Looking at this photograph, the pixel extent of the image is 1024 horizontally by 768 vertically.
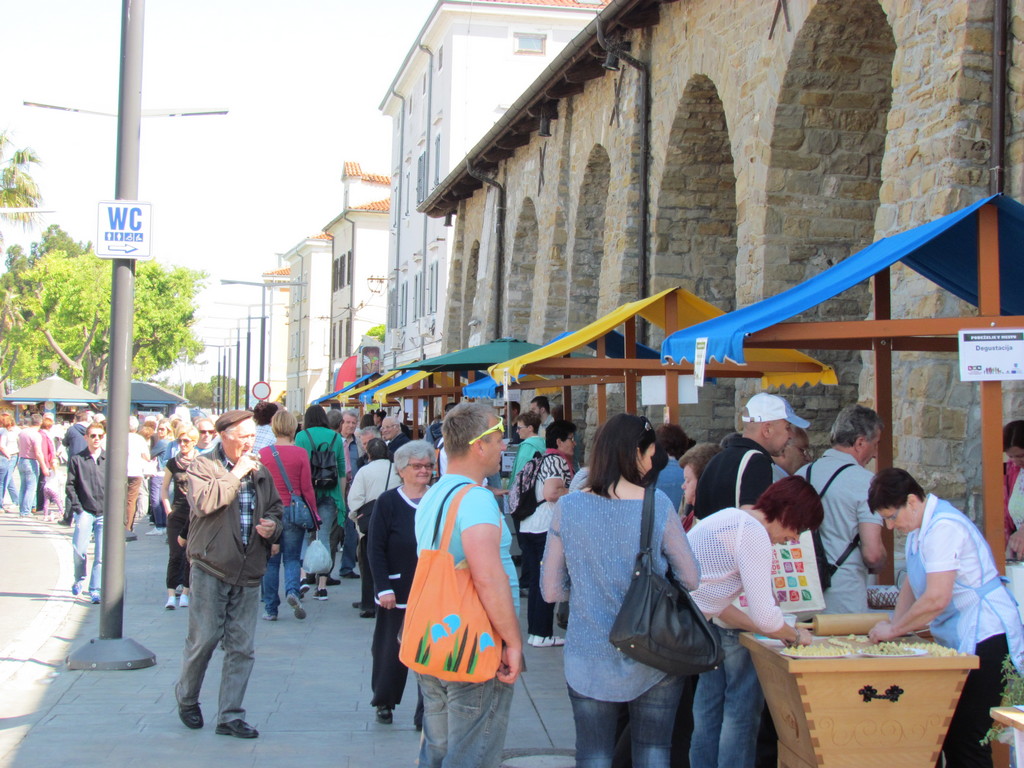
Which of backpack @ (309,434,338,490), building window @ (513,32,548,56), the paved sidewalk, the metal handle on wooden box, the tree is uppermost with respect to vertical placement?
building window @ (513,32,548,56)

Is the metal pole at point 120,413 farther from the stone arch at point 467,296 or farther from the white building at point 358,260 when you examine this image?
the white building at point 358,260

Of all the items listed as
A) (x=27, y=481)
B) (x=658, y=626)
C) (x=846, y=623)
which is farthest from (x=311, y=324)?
(x=658, y=626)

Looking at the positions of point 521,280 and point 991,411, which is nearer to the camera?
point 991,411

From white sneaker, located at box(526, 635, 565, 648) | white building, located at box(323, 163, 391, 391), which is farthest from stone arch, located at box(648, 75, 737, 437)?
white building, located at box(323, 163, 391, 391)

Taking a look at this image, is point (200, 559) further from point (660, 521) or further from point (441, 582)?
point (660, 521)

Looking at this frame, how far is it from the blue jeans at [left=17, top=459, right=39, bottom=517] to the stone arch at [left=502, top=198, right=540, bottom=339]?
30.8 feet

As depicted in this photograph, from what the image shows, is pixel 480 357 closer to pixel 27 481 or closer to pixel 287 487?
pixel 287 487

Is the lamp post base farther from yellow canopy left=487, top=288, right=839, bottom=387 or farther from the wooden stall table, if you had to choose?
the wooden stall table

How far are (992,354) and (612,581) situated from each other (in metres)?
2.28

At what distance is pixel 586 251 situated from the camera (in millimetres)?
19469

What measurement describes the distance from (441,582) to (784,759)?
1.68 meters

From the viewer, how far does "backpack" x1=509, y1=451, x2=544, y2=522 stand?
9227mm

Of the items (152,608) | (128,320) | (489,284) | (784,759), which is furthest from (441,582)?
(489,284)

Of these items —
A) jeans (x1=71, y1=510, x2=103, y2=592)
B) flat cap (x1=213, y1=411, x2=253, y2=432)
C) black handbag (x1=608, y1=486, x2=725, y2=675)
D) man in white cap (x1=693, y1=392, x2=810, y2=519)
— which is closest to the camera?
black handbag (x1=608, y1=486, x2=725, y2=675)
